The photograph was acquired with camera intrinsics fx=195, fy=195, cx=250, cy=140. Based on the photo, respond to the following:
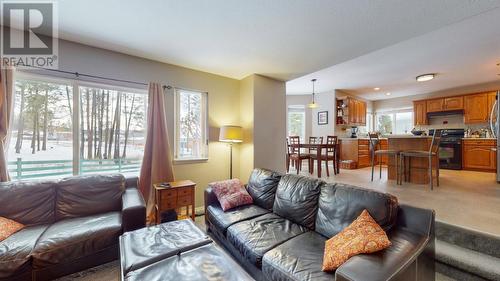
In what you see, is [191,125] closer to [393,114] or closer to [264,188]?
[264,188]

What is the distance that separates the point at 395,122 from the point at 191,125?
752 cm

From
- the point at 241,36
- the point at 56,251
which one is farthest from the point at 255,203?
the point at 241,36

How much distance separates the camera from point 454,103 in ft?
18.4

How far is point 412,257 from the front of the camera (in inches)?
44.5

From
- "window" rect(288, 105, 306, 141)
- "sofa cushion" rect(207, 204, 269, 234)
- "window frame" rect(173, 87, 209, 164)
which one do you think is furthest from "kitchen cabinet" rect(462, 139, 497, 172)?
"window frame" rect(173, 87, 209, 164)

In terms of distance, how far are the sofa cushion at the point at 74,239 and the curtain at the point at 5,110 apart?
88 cm

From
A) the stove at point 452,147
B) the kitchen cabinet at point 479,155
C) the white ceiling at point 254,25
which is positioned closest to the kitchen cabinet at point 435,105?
the stove at point 452,147

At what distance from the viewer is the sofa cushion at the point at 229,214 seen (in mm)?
2025

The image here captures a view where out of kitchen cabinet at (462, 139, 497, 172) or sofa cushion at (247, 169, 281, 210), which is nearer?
sofa cushion at (247, 169, 281, 210)

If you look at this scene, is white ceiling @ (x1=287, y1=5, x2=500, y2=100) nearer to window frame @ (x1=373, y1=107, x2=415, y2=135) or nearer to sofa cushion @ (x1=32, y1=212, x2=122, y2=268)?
window frame @ (x1=373, y1=107, x2=415, y2=135)

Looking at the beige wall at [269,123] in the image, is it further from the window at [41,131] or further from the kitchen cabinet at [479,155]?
the kitchen cabinet at [479,155]

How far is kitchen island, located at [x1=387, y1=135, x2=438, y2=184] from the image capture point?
12.4ft

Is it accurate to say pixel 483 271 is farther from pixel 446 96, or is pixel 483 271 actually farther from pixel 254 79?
pixel 446 96

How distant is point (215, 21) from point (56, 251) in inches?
96.7
